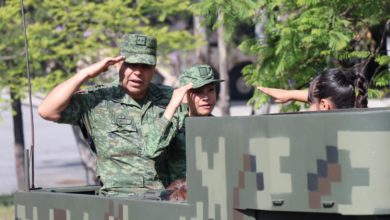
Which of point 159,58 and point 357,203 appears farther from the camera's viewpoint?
point 159,58

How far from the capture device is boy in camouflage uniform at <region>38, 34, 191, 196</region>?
5.80m

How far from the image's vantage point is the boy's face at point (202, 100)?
5762 millimetres

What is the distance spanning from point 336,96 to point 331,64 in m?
4.09

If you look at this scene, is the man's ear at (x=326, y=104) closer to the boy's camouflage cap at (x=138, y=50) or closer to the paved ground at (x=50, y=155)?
the boy's camouflage cap at (x=138, y=50)

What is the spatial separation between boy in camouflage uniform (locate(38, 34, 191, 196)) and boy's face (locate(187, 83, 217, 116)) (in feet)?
0.41

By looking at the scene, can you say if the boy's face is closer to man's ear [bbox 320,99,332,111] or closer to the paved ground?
man's ear [bbox 320,99,332,111]

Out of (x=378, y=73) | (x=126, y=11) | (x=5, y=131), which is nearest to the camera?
(x=378, y=73)

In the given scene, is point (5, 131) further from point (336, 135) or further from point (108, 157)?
point (336, 135)

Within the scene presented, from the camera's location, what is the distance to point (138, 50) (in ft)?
19.4

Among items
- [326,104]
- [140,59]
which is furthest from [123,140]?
[326,104]

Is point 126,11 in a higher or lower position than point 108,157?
higher

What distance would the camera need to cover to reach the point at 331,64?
926 cm

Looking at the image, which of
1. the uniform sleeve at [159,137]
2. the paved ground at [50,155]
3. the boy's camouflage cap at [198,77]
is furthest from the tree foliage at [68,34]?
the uniform sleeve at [159,137]

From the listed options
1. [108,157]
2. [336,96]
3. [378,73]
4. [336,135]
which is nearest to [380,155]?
[336,135]
